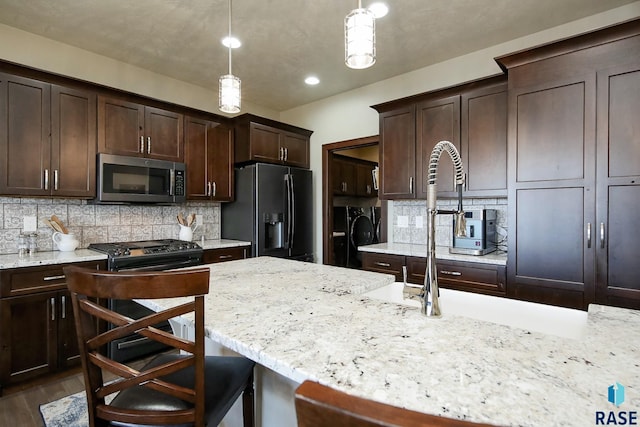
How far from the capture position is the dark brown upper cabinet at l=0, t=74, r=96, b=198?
8.15ft

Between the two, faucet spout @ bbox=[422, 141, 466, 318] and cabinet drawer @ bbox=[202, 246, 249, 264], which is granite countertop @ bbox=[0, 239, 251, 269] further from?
faucet spout @ bbox=[422, 141, 466, 318]

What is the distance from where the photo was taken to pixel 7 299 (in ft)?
7.48

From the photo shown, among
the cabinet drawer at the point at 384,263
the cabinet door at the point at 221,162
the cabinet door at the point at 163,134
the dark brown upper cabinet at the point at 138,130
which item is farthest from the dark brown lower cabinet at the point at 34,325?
the cabinet drawer at the point at 384,263

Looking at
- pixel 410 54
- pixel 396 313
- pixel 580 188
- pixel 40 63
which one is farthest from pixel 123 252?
pixel 580 188

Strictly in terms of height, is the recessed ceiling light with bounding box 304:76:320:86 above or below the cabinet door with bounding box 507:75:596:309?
above

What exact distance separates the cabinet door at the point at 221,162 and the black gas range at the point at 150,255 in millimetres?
818

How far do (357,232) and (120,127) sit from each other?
3511 mm

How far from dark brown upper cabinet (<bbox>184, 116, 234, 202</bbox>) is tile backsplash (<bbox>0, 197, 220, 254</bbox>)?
14.2 inches

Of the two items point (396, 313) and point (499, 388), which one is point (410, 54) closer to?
point (396, 313)

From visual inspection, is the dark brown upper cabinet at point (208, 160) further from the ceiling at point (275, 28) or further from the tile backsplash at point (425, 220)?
the tile backsplash at point (425, 220)

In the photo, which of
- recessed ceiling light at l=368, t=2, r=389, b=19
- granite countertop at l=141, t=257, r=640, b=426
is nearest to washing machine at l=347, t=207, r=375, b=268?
recessed ceiling light at l=368, t=2, r=389, b=19

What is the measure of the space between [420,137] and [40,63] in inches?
140

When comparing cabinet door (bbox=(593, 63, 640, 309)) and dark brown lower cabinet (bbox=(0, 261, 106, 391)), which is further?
dark brown lower cabinet (bbox=(0, 261, 106, 391))

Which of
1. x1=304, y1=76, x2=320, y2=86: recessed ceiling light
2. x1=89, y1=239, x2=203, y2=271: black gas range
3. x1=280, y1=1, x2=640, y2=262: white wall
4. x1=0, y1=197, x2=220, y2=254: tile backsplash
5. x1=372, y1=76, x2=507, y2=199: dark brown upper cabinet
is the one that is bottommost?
x1=89, y1=239, x2=203, y2=271: black gas range
